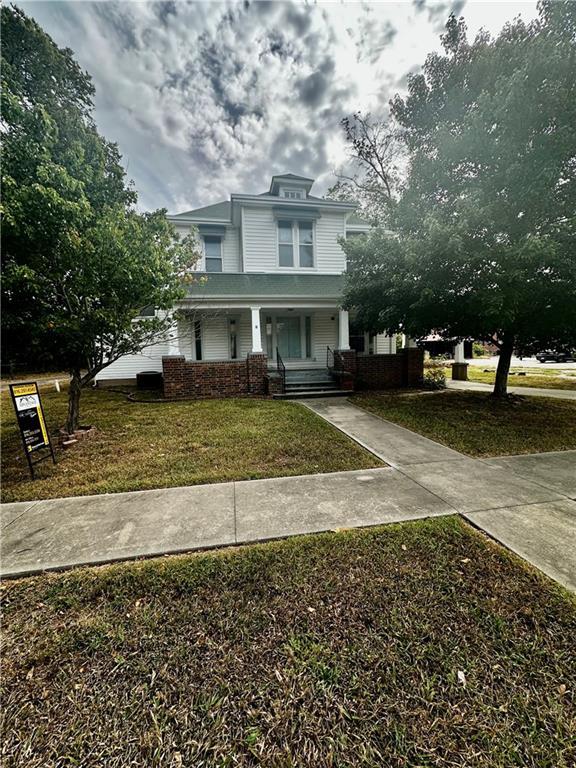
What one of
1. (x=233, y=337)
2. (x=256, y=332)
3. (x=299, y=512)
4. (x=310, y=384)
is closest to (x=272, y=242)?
(x=233, y=337)

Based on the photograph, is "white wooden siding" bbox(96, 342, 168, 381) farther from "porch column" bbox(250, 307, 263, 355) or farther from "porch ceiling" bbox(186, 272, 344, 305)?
"porch column" bbox(250, 307, 263, 355)

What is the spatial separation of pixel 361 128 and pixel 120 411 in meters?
19.4

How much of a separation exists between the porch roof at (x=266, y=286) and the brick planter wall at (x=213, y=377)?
7.52ft

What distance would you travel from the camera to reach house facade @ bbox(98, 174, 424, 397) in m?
12.0

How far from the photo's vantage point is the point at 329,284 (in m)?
12.4

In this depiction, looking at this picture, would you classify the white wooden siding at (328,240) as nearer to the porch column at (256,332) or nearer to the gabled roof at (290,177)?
the gabled roof at (290,177)

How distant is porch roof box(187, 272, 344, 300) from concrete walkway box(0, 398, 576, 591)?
8.16 meters

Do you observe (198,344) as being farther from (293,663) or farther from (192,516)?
(293,663)

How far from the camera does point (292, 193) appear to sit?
46.0 feet

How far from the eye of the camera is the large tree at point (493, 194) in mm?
6289

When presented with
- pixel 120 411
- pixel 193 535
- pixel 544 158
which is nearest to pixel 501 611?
pixel 193 535

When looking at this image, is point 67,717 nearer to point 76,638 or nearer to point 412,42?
point 76,638

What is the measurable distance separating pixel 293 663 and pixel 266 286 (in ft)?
37.4

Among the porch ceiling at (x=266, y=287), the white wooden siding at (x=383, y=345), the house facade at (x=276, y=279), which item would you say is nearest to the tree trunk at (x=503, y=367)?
the house facade at (x=276, y=279)
